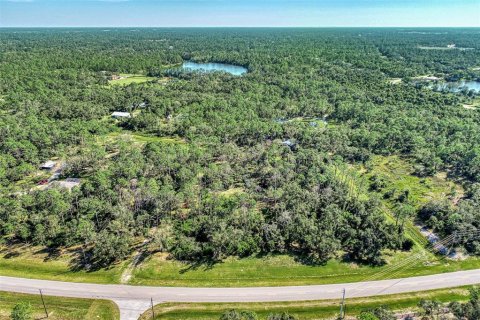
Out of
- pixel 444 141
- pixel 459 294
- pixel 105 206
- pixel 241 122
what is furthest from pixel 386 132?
pixel 105 206

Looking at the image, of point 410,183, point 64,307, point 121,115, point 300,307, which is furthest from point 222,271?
point 121,115

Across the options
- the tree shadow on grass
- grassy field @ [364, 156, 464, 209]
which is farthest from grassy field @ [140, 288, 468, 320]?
grassy field @ [364, 156, 464, 209]

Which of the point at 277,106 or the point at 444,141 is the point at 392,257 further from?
the point at 277,106

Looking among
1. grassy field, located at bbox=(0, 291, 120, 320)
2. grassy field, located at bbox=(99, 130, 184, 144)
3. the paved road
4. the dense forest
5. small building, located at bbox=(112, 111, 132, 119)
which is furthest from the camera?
small building, located at bbox=(112, 111, 132, 119)

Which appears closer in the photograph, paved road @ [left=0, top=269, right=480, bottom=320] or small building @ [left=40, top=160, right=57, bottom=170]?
paved road @ [left=0, top=269, right=480, bottom=320]

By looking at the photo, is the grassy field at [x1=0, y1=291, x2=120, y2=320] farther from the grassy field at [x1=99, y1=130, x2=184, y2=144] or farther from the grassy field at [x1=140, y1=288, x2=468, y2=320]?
the grassy field at [x1=99, y1=130, x2=184, y2=144]

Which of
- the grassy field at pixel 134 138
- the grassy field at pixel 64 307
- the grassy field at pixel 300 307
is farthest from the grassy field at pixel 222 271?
the grassy field at pixel 134 138

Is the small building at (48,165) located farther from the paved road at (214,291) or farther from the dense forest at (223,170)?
the paved road at (214,291)
